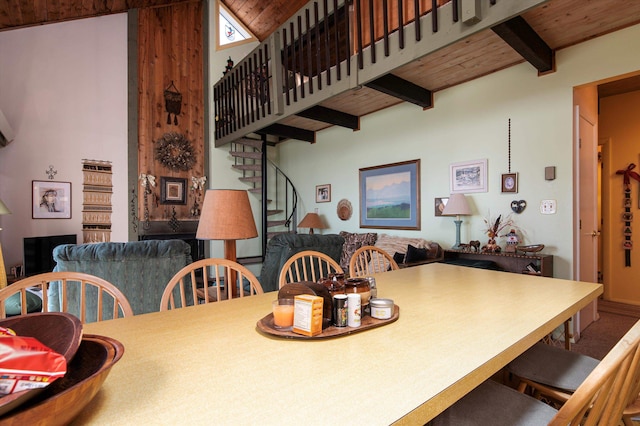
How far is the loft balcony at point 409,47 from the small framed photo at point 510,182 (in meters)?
0.99

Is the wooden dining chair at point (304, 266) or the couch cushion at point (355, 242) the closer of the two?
the wooden dining chair at point (304, 266)

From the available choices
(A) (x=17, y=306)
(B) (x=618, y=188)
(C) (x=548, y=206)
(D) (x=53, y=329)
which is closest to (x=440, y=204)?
(C) (x=548, y=206)

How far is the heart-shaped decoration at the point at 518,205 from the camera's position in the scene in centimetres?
324

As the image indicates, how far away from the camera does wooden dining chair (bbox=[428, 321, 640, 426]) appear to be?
0.67 m

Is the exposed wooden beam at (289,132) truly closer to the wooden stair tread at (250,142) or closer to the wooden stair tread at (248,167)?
the wooden stair tread at (250,142)

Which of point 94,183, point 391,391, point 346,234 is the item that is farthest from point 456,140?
point 94,183

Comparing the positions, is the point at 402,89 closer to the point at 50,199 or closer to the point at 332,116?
the point at 332,116

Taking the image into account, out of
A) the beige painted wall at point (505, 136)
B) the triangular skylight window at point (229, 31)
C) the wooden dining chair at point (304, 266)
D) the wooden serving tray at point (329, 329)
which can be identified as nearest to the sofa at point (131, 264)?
the wooden dining chair at point (304, 266)

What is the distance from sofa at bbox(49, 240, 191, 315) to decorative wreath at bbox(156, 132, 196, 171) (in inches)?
143

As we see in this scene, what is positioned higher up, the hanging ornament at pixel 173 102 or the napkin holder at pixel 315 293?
the hanging ornament at pixel 173 102

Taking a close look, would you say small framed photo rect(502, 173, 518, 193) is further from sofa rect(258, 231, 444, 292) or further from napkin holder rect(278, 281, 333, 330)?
napkin holder rect(278, 281, 333, 330)

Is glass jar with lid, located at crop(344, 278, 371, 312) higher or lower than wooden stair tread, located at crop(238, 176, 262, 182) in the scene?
lower

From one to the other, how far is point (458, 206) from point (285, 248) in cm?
187

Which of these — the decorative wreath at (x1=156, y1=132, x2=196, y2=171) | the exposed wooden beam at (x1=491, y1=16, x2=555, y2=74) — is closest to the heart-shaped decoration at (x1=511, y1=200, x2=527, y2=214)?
the exposed wooden beam at (x1=491, y1=16, x2=555, y2=74)
